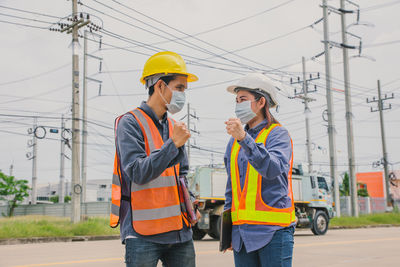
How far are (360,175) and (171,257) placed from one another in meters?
91.8

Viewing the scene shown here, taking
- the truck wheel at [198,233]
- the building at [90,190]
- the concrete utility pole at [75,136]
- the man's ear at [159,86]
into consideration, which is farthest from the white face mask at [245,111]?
the building at [90,190]

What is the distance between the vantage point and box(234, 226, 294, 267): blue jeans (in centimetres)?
302

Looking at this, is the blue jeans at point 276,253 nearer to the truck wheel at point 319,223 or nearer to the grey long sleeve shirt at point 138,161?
Answer: the grey long sleeve shirt at point 138,161

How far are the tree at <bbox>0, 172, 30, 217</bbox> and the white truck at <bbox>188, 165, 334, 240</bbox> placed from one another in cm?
4140

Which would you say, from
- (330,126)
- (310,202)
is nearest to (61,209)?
(330,126)

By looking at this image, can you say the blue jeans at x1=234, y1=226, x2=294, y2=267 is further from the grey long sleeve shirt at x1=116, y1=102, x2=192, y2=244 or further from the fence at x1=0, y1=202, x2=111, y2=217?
the fence at x1=0, y1=202, x2=111, y2=217

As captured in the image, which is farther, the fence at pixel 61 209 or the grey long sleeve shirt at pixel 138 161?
the fence at pixel 61 209

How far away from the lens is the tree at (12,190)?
2124 inches

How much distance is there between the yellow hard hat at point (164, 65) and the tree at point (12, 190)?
54953 millimetres

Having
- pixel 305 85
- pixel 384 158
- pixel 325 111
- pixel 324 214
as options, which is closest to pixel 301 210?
pixel 324 214

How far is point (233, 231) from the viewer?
130 inches

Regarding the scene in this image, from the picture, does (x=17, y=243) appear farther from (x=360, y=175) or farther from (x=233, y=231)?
(x=360, y=175)

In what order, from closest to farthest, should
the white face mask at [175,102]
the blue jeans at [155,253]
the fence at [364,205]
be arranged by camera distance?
the blue jeans at [155,253], the white face mask at [175,102], the fence at [364,205]

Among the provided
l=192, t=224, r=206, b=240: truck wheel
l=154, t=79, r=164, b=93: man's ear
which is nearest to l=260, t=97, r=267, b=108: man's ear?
l=154, t=79, r=164, b=93: man's ear
